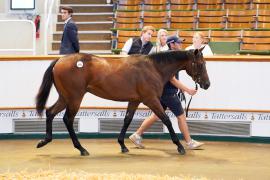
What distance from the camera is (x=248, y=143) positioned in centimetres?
1005

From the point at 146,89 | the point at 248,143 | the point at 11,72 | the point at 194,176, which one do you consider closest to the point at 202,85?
the point at 146,89

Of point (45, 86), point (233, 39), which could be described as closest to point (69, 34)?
point (45, 86)

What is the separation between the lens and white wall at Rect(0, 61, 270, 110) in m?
9.92

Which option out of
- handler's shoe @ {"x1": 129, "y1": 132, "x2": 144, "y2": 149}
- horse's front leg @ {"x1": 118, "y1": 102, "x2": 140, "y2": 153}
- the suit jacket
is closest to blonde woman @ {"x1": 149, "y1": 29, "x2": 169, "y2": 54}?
horse's front leg @ {"x1": 118, "y1": 102, "x2": 140, "y2": 153}

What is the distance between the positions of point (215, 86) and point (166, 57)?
1282mm

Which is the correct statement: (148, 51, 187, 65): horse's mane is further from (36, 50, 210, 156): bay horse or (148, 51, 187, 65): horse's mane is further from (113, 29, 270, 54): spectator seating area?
(113, 29, 270, 54): spectator seating area

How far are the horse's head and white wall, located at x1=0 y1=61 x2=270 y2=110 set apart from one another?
0.98 metres

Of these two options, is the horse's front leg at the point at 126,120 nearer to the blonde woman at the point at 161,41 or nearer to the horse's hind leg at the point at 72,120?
the horse's hind leg at the point at 72,120

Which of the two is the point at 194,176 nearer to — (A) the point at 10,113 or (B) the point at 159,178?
(B) the point at 159,178

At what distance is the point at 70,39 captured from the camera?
10547 mm

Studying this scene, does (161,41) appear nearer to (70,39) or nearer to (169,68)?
(169,68)

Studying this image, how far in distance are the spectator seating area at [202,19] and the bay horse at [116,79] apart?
591 centimetres

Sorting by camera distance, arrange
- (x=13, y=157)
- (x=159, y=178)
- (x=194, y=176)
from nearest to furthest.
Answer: (x=159, y=178), (x=194, y=176), (x=13, y=157)

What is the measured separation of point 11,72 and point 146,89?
243cm
